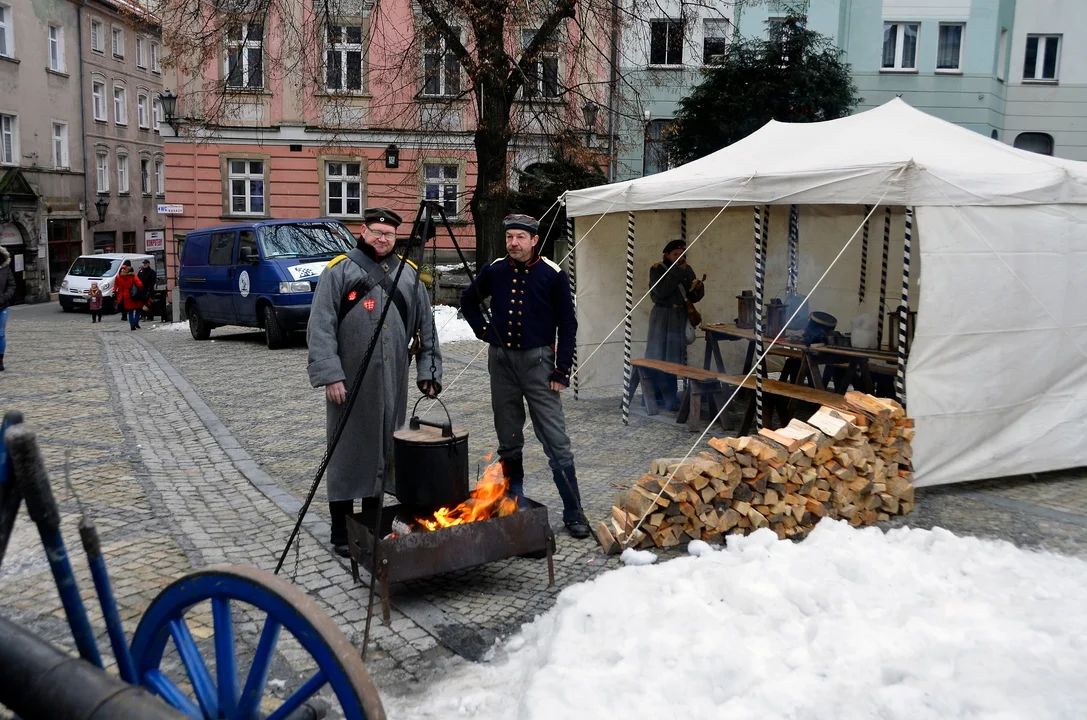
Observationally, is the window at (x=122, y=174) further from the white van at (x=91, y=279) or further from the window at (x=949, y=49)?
the window at (x=949, y=49)

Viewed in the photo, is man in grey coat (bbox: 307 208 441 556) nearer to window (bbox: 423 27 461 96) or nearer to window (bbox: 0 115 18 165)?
window (bbox: 423 27 461 96)

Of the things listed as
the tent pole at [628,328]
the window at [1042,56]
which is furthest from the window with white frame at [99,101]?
the tent pole at [628,328]

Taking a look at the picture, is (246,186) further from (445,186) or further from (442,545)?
(442,545)

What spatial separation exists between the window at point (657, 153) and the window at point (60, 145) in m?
23.3

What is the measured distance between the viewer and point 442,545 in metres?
4.55

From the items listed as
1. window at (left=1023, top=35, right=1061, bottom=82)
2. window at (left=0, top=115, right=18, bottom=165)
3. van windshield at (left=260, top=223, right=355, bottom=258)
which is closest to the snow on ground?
van windshield at (left=260, top=223, right=355, bottom=258)

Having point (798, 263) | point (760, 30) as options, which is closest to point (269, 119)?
point (760, 30)

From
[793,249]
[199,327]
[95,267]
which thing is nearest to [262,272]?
[199,327]

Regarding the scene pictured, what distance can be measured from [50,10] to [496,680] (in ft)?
130

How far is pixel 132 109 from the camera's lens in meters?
43.3

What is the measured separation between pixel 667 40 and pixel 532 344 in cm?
1417

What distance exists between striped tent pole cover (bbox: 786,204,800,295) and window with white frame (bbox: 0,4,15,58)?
1235 inches

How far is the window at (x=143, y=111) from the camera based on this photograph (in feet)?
145

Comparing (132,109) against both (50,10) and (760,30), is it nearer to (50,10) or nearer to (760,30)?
(50,10)
